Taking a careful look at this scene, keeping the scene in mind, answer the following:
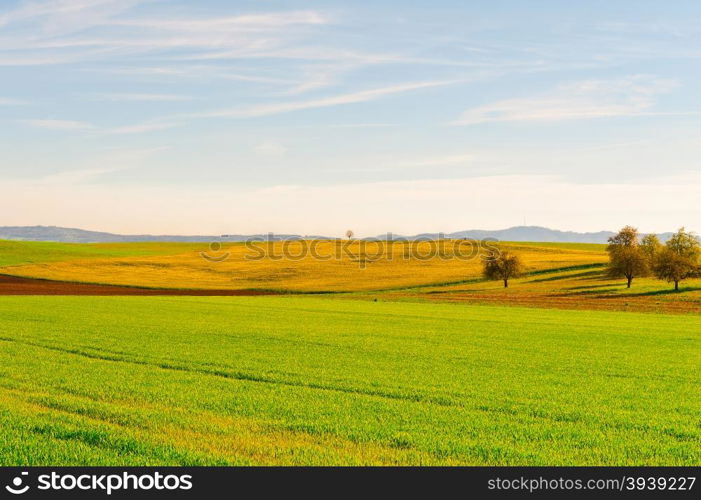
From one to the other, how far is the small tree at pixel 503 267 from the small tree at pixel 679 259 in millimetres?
17908

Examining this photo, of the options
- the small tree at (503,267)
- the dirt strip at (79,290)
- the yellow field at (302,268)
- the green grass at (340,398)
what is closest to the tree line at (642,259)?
the small tree at (503,267)

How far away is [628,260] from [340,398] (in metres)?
81.2

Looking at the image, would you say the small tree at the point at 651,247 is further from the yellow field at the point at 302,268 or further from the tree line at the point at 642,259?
the yellow field at the point at 302,268

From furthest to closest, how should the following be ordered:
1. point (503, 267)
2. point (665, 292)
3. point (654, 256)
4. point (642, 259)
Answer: point (503, 267), point (642, 259), point (654, 256), point (665, 292)

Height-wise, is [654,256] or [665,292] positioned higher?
[654,256]

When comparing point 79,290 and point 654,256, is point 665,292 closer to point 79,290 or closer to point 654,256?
point 654,256

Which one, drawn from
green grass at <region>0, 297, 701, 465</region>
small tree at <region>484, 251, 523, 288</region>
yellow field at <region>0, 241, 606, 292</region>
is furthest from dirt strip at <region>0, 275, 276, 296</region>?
green grass at <region>0, 297, 701, 465</region>

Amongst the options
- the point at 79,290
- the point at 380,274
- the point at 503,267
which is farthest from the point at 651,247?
the point at 79,290

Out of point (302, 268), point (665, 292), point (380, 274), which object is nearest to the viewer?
point (665, 292)

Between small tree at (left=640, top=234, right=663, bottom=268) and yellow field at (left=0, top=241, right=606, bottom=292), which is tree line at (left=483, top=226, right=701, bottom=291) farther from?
yellow field at (left=0, top=241, right=606, bottom=292)

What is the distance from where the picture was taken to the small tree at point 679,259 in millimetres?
83250

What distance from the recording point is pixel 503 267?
95.1 meters
